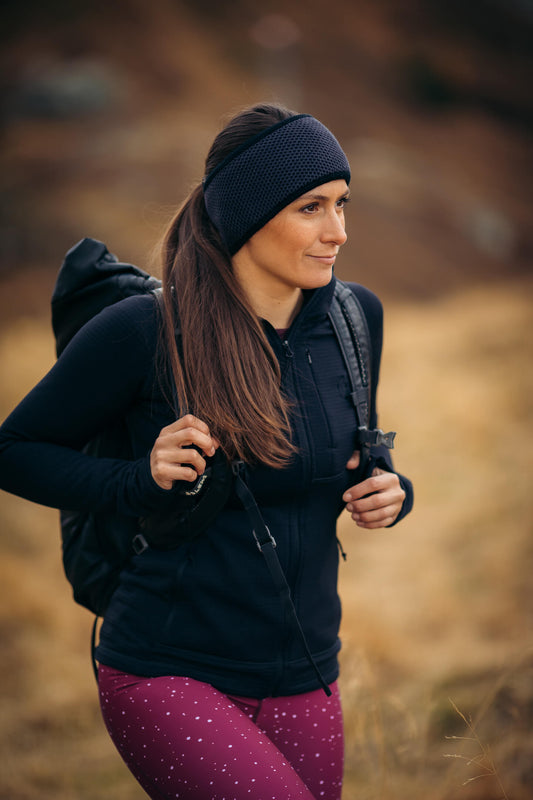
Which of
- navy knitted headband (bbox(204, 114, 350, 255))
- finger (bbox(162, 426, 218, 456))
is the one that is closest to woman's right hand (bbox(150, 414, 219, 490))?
finger (bbox(162, 426, 218, 456))

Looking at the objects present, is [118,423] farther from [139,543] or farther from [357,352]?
[357,352]

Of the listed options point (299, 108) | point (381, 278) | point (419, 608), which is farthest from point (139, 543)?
point (299, 108)

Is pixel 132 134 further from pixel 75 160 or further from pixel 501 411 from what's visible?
pixel 501 411

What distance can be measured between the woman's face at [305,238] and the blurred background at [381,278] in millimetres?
354

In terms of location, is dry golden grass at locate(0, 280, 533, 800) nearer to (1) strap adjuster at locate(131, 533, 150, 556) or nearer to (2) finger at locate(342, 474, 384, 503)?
(2) finger at locate(342, 474, 384, 503)

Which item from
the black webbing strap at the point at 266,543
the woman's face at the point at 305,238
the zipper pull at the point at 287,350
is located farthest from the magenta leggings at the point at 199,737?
the woman's face at the point at 305,238

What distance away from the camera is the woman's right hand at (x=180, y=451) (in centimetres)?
147

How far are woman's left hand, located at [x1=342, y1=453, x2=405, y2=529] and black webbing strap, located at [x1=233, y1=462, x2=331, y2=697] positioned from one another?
0.19 m

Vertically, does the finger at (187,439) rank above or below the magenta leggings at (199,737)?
above

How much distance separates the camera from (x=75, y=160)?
10.0 meters

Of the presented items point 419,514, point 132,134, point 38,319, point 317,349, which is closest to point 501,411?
point 419,514

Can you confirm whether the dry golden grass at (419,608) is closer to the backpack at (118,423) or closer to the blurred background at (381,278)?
the blurred background at (381,278)

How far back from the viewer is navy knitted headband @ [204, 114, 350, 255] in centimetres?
166

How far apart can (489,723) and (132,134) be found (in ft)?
29.9
